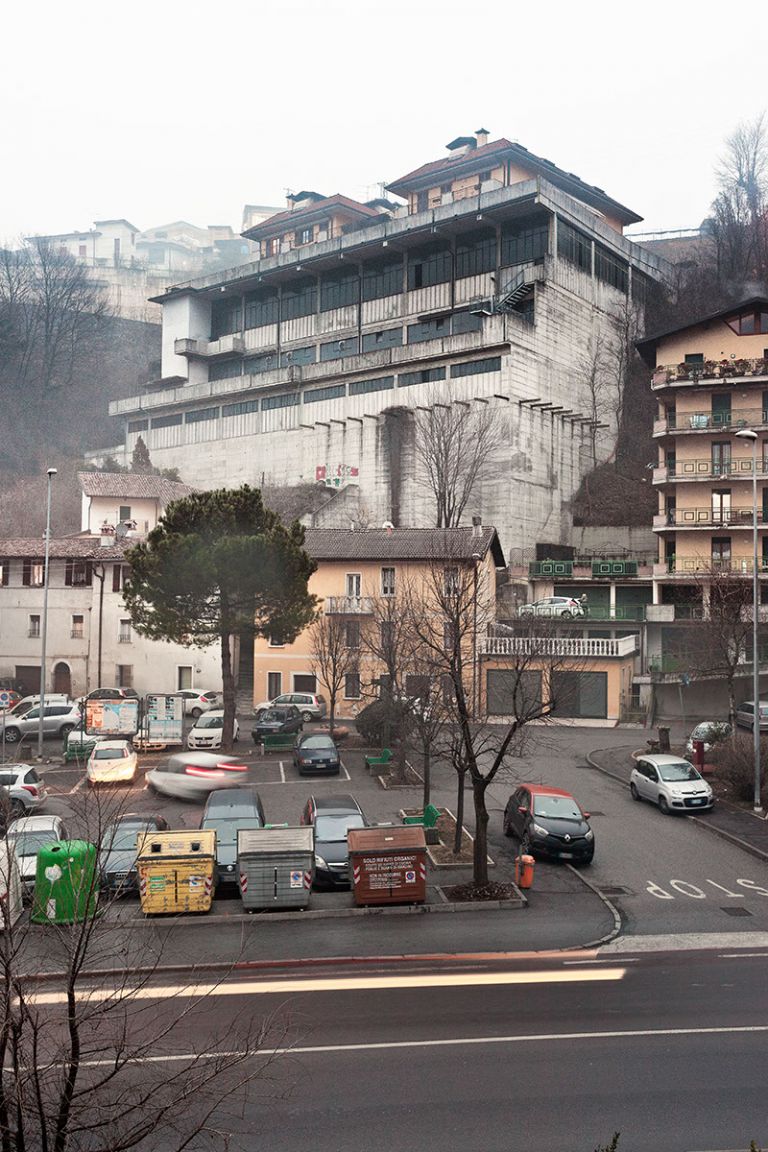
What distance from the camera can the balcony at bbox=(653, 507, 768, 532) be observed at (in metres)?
49.7

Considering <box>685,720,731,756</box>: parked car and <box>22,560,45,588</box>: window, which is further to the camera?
<box>22,560,45,588</box>: window

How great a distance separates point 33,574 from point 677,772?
3513cm

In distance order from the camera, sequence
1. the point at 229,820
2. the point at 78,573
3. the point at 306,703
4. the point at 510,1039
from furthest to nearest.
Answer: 1. the point at 78,573
2. the point at 306,703
3. the point at 229,820
4. the point at 510,1039

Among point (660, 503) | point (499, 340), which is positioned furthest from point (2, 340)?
point (660, 503)

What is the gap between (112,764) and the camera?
3072 centimetres

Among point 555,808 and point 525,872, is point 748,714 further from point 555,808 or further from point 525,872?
point 525,872

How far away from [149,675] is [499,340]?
97.4 ft

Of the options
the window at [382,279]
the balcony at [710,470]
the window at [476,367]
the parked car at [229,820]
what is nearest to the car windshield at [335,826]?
the parked car at [229,820]

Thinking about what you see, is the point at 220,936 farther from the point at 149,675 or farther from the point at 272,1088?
the point at 149,675

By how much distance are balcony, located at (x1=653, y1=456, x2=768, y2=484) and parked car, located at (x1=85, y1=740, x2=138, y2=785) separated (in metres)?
32.5

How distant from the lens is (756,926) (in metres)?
17.4

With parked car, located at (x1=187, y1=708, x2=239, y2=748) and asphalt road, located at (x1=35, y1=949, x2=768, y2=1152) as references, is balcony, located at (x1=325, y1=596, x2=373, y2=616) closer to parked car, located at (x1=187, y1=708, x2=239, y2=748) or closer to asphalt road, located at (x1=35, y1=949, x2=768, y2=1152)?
parked car, located at (x1=187, y1=708, x2=239, y2=748)

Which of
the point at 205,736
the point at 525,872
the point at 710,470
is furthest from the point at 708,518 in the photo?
the point at 525,872

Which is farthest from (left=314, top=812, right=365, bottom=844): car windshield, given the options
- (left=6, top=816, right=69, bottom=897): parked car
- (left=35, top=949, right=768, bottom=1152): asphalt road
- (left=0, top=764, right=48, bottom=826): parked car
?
(left=0, top=764, right=48, bottom=826): parked car
